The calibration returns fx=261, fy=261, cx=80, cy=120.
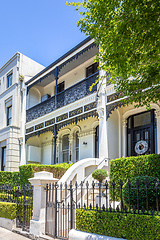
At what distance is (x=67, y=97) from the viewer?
579 inches

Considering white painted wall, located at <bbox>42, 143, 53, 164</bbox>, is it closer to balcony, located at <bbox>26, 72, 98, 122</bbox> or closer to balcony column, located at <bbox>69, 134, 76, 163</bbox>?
balcony column, located at <bbox>69, 134, 76, 163</bbox>

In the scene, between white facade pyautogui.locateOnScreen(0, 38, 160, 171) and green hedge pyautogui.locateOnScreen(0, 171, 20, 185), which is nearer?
white facade pyautogui.locateOnScreen(0, 38, 160, 171)

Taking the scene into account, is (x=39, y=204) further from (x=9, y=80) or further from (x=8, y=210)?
(x=9, y=80)

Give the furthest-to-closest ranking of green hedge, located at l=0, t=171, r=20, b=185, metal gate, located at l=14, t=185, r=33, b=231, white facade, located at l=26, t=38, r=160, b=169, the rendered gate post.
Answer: green hedge, located at l=0, t=171, r=20, b=185, white facade, located at l=26, t=38, r=160, b=169, metal gate, located at l=14, t=185, r=33, b=231, the rendered gate post

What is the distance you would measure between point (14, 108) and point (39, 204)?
1361 cm

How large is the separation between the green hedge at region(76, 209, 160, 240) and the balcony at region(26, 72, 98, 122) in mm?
7751

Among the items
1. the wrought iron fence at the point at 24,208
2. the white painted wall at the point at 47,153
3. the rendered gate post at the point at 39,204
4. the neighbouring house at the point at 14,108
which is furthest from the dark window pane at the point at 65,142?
the rendered gate post at the point at 39,204

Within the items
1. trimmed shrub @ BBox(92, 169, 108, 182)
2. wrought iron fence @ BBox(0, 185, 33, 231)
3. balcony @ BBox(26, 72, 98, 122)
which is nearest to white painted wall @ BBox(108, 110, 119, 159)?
balcony @ BBox(26, 72, 98, 122)

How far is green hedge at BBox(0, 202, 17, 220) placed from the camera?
8.53 metres

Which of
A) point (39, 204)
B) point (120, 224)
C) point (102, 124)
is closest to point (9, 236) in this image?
point (39, 204)

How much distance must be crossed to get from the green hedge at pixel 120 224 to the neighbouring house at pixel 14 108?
1303 cm

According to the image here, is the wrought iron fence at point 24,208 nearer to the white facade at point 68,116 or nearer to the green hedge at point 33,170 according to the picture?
the green hedge at point 33,170

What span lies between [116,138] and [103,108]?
1.68m

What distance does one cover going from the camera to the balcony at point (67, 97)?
43.4 feet
